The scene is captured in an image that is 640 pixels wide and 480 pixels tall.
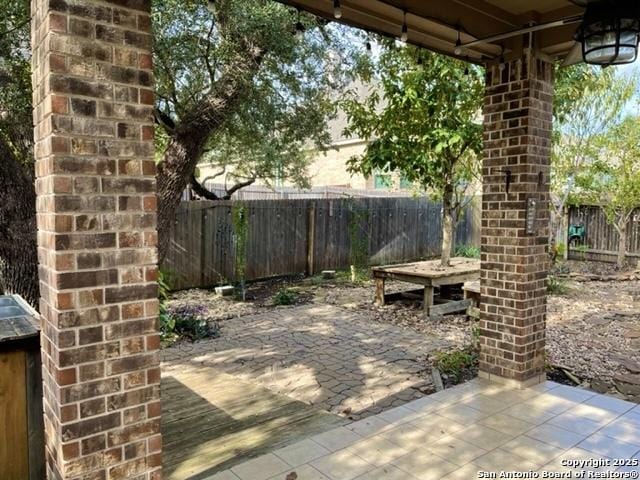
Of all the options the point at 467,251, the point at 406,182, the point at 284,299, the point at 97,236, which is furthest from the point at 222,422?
the point at 467,251

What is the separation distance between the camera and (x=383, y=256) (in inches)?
449

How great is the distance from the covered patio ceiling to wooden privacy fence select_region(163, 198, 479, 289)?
17.2ft

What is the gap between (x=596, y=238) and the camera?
11.7 m

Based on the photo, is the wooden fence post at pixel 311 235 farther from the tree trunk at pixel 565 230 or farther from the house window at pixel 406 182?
the tree trunk at pixel 565 230

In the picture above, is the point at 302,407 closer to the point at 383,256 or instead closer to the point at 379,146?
the point at 379,146

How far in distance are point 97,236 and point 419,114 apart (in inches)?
192

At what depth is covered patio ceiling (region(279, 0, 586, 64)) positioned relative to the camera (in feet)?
10.4

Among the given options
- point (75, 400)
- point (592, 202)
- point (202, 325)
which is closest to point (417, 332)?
point (202, 325)

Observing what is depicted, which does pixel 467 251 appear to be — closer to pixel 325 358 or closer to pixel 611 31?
pixel 325 358

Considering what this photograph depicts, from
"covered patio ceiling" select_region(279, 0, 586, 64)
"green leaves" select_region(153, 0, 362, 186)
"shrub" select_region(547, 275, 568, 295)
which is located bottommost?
"shrub" select_region(547, 275, 568, 295)

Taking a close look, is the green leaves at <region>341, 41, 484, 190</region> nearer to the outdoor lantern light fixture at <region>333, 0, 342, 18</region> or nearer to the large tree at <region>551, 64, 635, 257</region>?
the outdoor lantern light fixture at <region>333, 0, 342, 18</region>

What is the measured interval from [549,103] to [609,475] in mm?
2666

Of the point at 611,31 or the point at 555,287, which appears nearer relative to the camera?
the point at 611,31

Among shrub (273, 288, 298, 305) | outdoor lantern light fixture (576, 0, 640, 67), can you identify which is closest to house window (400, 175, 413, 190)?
shrub (273, 288, 298, 305)
